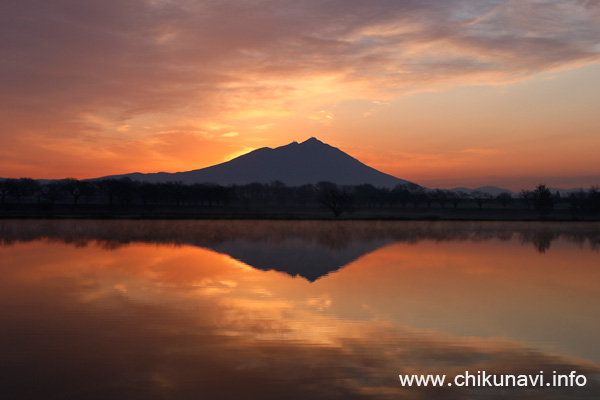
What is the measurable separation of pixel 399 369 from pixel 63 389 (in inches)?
268

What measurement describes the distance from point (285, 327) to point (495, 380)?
5847 millimetres

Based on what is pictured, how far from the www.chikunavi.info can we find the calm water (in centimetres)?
19

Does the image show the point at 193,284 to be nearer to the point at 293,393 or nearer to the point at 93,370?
the point at 93,370

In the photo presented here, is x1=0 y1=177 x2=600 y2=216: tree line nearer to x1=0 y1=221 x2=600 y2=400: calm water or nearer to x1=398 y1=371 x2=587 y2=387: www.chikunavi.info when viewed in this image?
x1=0 y1=221 x2=600 y2=400: calm water

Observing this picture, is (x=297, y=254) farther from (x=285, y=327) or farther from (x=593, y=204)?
(x=593, y=204)

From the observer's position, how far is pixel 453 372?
9750 millimetres

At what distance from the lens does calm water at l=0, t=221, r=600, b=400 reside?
8938mm

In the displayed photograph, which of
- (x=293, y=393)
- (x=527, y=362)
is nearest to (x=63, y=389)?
(x=293, y=393)

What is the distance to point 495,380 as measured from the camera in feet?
30.8

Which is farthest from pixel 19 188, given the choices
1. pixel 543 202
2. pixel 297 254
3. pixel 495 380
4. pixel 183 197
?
pixel 495 380

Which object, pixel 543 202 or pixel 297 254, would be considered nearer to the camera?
pixel 297 254

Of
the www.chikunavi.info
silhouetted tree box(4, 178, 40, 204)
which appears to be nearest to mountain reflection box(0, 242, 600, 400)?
the www.chikunavi.info

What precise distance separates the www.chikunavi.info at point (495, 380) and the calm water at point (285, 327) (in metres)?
0.19

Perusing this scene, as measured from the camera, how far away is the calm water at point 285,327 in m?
8.94
